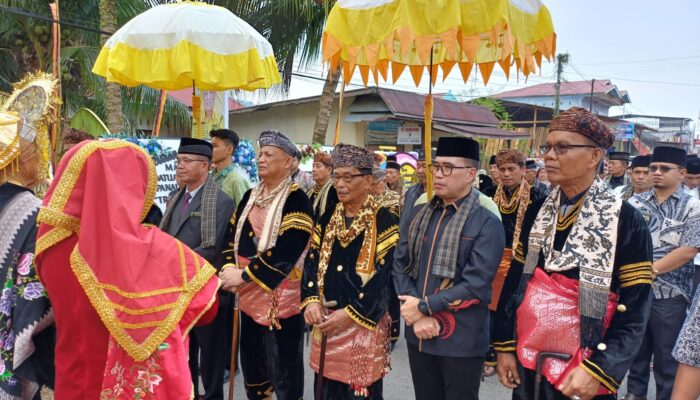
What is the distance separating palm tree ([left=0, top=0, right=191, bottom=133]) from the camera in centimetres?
1121

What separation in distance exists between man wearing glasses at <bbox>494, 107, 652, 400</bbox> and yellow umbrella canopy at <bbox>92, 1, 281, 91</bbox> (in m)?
2.73

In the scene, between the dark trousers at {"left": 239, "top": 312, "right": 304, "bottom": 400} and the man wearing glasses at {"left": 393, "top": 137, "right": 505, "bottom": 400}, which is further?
the dark trousers at {"left": 239, "top": 312, "right": 304, "bottom": 400}

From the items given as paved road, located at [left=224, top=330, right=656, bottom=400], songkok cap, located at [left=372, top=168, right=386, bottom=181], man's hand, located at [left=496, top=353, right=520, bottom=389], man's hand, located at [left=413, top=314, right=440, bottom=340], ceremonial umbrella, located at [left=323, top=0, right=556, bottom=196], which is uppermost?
ceremonial umbrella, located at [left=323, top=0, right=556, bottom=196]

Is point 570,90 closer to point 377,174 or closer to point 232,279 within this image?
point 377,174

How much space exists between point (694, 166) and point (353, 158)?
4.43m

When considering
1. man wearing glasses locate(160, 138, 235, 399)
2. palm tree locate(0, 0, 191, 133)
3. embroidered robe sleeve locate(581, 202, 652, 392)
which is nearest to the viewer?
embroidered robe sleeve locate(581, 202, 652, 392)

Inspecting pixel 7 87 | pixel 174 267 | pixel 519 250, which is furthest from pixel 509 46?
pixel 7 87

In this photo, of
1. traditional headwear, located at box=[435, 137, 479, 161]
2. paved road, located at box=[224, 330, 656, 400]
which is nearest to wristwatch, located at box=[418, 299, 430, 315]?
traditional headwear, located at box=[435, 137, 479, 161]

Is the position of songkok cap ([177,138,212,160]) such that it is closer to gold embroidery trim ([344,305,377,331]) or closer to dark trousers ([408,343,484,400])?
gold embroidery trim ([344,305,377,331])

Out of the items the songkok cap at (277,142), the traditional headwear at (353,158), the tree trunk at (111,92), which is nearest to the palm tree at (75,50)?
the tree trunk at (111,92)

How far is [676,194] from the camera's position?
14.0 feet

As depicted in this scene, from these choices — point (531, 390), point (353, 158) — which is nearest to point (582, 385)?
Answer: point (531, 390)

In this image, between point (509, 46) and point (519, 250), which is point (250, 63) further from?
point (519, 250)

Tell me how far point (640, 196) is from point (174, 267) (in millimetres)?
4366
